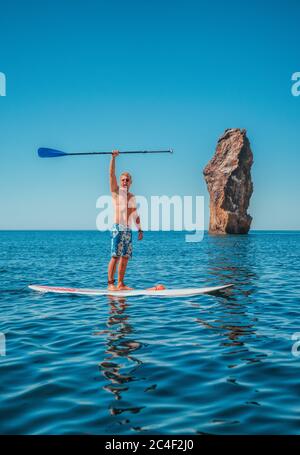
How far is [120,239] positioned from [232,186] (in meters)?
98.3

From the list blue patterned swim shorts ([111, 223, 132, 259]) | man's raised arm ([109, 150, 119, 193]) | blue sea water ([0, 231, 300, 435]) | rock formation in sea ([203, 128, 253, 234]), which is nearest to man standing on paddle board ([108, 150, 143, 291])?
blue patterned swim shorts ([111, 223, 132, 259])

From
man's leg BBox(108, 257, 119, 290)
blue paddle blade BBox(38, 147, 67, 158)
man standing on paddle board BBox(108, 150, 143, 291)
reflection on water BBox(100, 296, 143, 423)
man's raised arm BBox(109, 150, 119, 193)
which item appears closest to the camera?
reflection on water BBox(100, 296, 143, 423)

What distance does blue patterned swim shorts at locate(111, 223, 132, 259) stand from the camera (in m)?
11.7

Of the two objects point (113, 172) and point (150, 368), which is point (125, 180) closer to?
point (113, 172)

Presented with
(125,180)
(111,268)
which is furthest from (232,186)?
(125,180)

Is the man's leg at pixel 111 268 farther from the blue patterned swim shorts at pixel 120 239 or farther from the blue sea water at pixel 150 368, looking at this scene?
the blue sea water at pixel 150 368

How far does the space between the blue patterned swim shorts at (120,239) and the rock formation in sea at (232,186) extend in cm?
9555

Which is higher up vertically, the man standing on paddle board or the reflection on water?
the man standing on paddle board

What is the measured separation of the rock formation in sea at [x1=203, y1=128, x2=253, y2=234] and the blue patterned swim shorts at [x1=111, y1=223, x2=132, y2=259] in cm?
9555

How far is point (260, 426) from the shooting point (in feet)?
13.6

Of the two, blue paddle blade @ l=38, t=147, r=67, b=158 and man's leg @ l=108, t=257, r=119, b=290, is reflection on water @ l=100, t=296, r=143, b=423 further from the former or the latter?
blue paddle blade @ l=38, t=147, r=67, b=158

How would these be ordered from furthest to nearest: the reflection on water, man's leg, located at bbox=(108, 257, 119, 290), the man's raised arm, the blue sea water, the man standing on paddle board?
1. man's leg, located at bbox=(108, 257, 119, 290)
2. the man standing on paddle board
3. the man's raised arm
4. the reflection on water
5. the blue sea water
